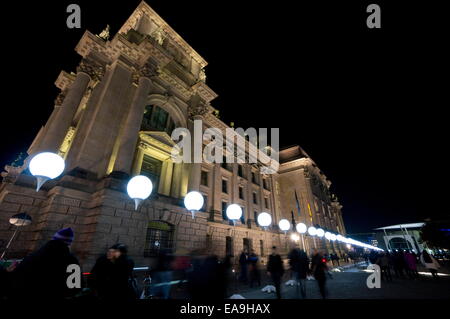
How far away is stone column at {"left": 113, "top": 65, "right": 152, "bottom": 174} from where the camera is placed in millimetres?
11454

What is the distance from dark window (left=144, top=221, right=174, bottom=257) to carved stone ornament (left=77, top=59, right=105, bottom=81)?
467 inches

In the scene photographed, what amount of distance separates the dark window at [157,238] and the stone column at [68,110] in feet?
24.8

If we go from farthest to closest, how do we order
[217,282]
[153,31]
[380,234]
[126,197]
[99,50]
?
[380,234], [153,31], [99,50], [126,197], [217,282]

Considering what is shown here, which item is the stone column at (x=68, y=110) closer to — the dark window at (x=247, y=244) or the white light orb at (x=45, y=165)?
the white light orb at (x=45, y=165)

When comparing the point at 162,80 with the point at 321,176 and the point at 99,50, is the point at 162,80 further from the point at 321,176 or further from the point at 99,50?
the point at 321,176

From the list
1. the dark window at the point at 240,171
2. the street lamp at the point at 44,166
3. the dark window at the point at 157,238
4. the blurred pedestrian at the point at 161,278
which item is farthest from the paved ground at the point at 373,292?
the dark window at the point at 240,171

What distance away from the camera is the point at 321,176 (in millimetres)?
48719

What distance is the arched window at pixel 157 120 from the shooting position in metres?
16.0

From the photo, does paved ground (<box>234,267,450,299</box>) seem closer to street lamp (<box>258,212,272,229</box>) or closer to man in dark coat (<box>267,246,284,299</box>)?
man in dark coat (<box>267,246,284,299</box>)

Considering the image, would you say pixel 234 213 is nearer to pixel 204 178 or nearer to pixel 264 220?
pixel 264 220

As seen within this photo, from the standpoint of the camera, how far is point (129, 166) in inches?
460
